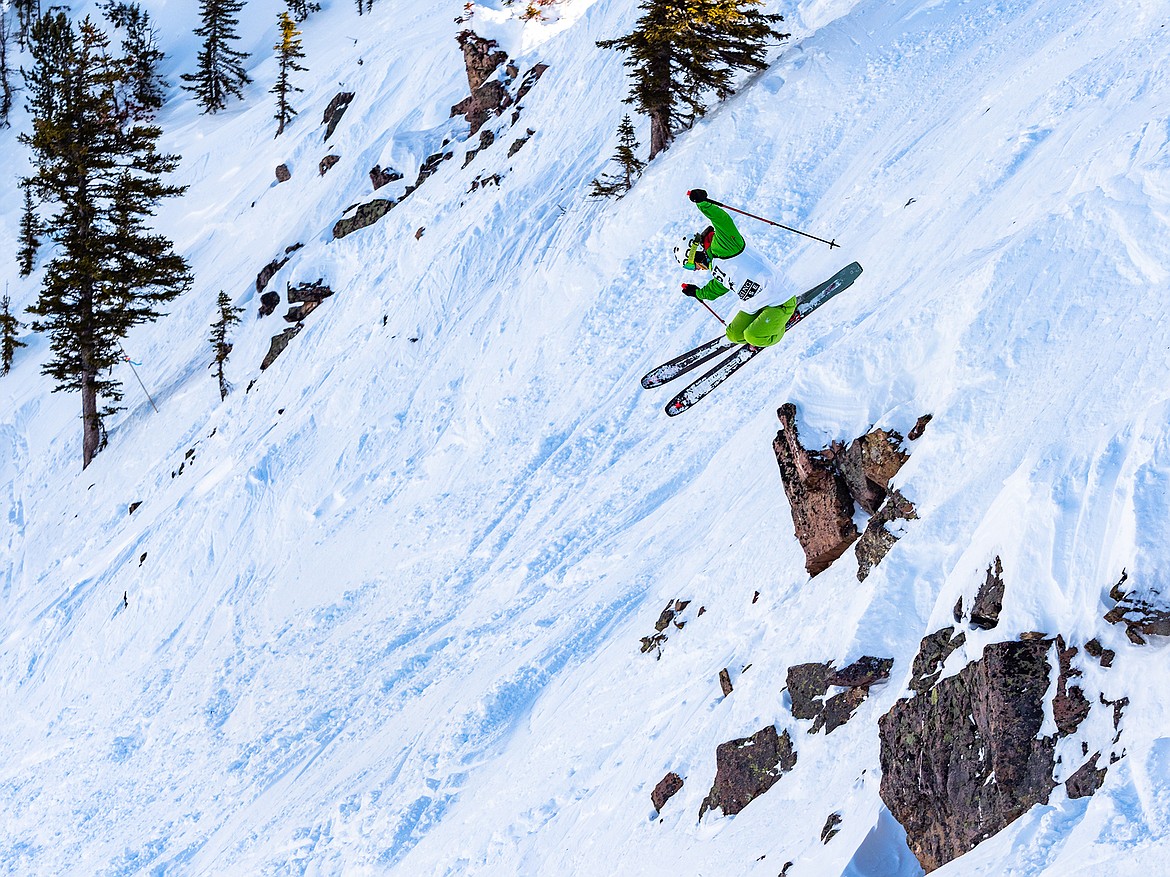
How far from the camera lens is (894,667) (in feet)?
24.1

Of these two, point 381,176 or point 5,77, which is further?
point 5,77

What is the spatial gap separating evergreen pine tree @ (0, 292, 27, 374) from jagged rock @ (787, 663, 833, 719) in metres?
31.4

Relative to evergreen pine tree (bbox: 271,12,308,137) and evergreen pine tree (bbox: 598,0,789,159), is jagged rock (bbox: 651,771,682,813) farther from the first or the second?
evergreen pine tree (bbox: 271,12,308,137)

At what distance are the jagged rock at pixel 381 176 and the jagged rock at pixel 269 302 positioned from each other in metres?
4.14

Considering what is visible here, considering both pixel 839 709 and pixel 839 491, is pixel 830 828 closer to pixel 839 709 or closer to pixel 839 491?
pixel 839 709

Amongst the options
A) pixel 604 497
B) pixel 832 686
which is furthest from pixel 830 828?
pixel 604 497

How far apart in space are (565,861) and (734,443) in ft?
20.9

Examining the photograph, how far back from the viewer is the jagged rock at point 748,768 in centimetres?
779

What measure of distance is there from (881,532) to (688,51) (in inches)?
517

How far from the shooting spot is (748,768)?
26.4ft

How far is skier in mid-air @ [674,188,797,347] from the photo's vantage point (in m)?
10.2

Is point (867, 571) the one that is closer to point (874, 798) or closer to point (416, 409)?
point (874, 798)

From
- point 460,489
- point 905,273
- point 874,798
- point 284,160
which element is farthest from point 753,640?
point 284,160

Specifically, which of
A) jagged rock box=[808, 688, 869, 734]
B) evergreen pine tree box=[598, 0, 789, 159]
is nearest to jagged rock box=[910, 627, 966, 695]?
jagged rock box=[808, 688, 869, 734]
